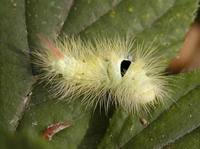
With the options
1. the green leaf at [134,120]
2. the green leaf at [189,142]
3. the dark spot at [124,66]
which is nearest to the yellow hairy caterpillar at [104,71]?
the dark spot at [124,66]

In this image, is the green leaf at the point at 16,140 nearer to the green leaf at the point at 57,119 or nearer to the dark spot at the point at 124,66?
the green leaf at the point at 57,119

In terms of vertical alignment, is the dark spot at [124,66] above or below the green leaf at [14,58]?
below

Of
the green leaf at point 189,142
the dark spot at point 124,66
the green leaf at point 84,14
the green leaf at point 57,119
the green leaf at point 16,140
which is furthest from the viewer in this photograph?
the dark spot at point 124,66

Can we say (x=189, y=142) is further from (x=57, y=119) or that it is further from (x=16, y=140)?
(x=16, y=140)

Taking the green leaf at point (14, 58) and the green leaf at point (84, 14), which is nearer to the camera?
the green leaf at point (14, 58)

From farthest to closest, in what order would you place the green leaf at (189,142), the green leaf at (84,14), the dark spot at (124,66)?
the dark spot at (124,66)
the green leaf at (84,14)
the green leaf at (189,142)

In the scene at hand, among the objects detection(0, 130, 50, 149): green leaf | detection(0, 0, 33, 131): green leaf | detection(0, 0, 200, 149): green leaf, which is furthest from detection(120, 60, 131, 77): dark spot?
detection(0, 130, 50, 149): green leaf

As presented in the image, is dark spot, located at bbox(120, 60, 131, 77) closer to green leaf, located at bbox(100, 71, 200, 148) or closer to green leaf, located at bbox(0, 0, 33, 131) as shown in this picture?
green leaf, located at bbox(100, 71, 200, 148)
